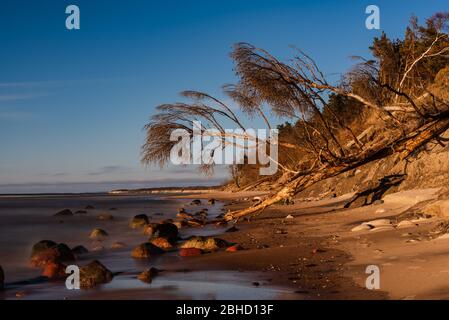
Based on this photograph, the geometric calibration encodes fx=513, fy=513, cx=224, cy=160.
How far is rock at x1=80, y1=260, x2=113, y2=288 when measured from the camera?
864 centimetres

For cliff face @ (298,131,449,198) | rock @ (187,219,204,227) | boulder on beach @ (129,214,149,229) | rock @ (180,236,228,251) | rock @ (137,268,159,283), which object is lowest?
rock @ (137,268,159,283)

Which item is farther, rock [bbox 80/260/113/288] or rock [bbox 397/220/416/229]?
rock [bbox 397/220/416/229]

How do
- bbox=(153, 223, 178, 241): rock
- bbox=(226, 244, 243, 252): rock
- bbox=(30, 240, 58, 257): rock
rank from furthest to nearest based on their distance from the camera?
1. bbox=(153, 223, 178, 241): rock
2. bbox=(30, 240, 58, 257): rock
3. bbox=(226, 244, 243, 252): rock

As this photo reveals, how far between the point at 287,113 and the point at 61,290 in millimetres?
5479

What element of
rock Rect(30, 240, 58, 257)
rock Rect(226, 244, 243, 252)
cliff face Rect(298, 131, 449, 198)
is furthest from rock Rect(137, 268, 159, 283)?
cliff face Rect(298, 131, 449, 198)

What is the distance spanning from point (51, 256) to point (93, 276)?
3.76m

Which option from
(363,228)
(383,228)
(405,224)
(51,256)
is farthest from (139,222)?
(405,224)

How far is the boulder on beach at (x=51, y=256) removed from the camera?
11.8 meters

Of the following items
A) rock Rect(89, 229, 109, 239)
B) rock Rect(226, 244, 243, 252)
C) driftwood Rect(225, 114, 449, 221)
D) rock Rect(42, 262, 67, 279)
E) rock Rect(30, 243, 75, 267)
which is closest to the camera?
rock Rect(42, 262, 67, 279)

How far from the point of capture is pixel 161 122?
11055mm

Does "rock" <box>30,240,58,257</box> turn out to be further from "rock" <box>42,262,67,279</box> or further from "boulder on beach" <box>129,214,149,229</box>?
"boulder on beach" <box>129,214,149,229</box>

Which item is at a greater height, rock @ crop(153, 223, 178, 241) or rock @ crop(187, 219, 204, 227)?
rock @ crop(187, 219, 204, 227)

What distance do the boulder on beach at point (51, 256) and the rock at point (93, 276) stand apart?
3080mm

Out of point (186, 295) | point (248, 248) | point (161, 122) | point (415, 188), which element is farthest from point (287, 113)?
point (415, 188)
